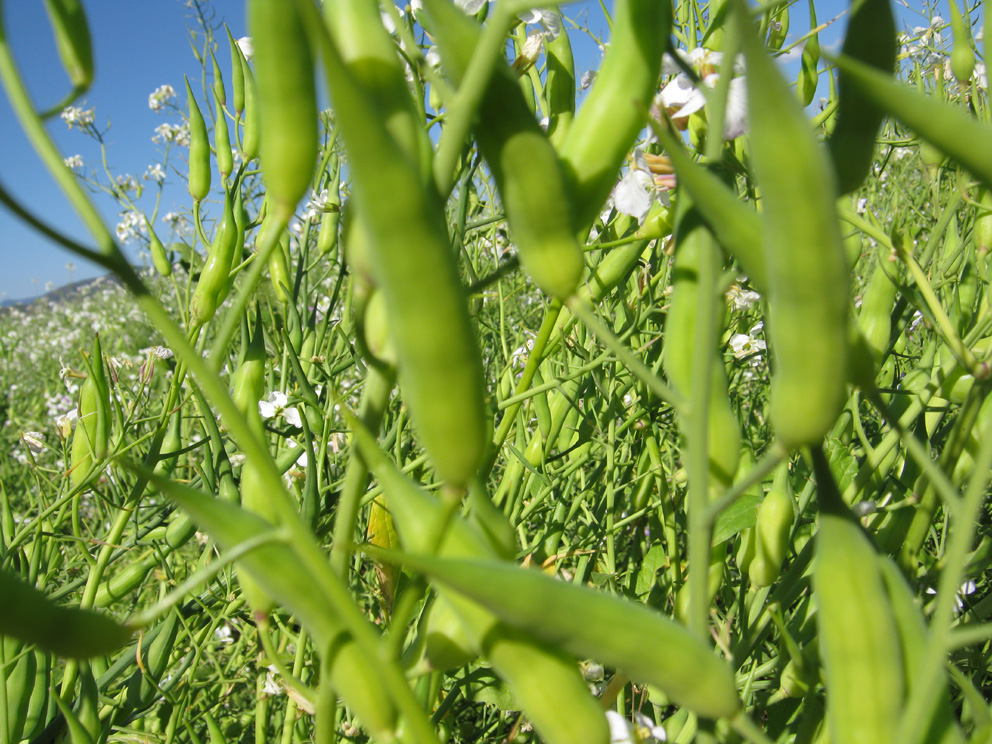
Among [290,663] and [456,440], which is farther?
[290,663]

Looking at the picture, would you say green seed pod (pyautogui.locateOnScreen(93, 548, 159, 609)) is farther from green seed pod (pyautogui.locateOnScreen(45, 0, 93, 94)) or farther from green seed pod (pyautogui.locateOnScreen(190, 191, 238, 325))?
green seed pod (pyautogui.locateOnScreen(45, 0, 93, 94))

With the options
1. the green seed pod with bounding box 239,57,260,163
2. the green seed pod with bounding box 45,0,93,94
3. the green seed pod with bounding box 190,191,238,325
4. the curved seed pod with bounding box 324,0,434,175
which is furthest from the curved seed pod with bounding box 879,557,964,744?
the green seed pod with bounding box 239,57,260,163

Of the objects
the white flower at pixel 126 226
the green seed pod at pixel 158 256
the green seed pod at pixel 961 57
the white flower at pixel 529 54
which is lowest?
the green seed pod at pixel 961 57

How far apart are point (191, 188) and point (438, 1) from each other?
562 millimetres

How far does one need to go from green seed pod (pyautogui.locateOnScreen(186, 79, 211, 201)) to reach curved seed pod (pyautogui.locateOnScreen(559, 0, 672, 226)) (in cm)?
53

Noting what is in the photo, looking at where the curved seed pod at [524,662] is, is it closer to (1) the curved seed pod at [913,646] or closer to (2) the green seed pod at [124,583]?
(1) the curved seed pod at [913,646]

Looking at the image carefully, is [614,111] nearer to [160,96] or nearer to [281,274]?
[281,274]

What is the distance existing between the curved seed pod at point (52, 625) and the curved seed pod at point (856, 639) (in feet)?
0.76

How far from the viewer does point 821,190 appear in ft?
0.63

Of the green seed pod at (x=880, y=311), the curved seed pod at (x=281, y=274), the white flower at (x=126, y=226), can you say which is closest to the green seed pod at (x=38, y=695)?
the curved seed pod at (x=281, y=274)

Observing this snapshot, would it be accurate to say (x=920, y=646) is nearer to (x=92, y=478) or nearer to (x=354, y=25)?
(x=354, y=25)

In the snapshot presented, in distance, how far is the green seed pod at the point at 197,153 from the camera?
0.68m

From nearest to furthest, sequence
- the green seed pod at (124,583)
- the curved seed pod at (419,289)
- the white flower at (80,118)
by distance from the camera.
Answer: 1. the curved seed pod at (419,289)
2. the green seed pod at (124,583)
3. the white flower at (80,118)

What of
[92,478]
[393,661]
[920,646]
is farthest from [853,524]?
[92,478]
